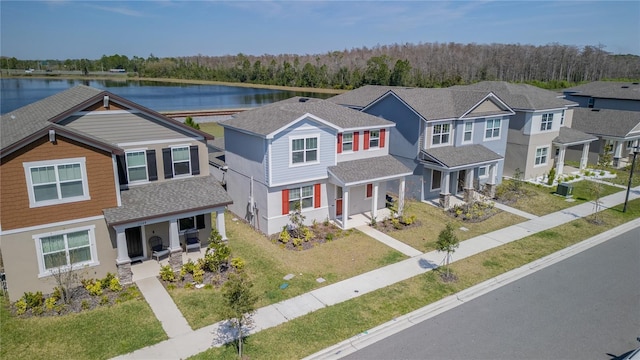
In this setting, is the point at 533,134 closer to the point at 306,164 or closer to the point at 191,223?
the point at 306,164

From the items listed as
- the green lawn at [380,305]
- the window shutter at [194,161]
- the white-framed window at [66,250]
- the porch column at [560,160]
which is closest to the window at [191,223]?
the window shutter at [194,161]

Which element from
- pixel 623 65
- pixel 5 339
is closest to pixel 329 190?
pixel 5 339

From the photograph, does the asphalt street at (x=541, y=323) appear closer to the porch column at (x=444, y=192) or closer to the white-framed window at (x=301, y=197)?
the porch column at (x=444, y=192)

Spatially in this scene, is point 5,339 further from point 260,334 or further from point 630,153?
point 630,153

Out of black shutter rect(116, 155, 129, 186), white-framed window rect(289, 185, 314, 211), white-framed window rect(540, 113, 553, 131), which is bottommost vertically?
white-framed window rect(289, 185, 314, 211)

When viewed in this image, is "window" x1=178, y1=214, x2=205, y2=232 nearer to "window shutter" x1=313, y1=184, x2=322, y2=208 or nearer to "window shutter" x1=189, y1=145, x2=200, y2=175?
"window shutter" x1=189, y1=145, x2=200, y2=175

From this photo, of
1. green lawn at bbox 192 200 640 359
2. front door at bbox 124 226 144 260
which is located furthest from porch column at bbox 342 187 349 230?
front door at bbox 124 226 144 260
